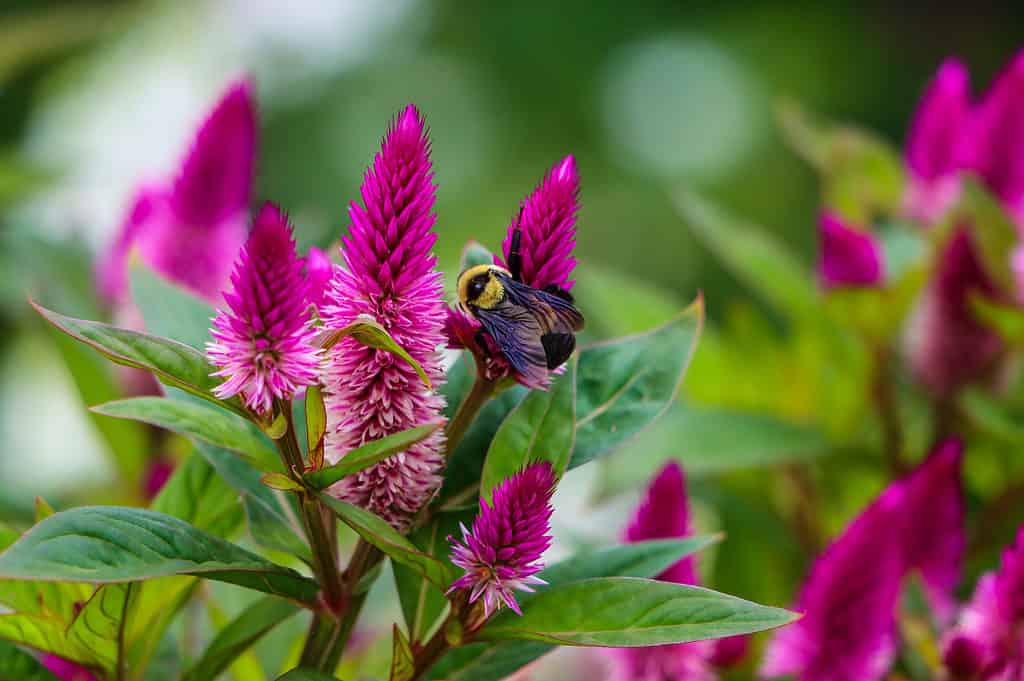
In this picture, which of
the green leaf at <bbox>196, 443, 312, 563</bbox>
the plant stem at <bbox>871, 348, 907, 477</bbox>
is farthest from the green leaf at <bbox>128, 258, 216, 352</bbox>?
the plant stem at <bbox>871, 348, 907, 477</bbox>

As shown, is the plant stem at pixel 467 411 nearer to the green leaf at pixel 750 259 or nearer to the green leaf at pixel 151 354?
the green leaf at pixel 151 354

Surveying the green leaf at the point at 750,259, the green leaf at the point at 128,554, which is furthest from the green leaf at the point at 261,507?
the green leaf at the point at 750,259

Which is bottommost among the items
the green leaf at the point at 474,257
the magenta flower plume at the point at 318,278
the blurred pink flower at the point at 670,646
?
the blurred pink flower at the point at 670,646

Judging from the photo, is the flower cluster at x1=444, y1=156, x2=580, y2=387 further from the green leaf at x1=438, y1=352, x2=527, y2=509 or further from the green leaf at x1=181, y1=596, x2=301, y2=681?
the green leaf at x1=181, y1=596, x2=301, y2=681

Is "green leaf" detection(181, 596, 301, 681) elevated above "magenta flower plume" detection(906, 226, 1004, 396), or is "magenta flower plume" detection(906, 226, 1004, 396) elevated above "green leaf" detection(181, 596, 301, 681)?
"magenta flower plume" detection(906, 226, 1004, 396)

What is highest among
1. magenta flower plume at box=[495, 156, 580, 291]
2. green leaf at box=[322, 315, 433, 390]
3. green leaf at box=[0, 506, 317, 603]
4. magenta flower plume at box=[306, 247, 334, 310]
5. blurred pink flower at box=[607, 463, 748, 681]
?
magenta flower plume at box=[495, 156, 580, 291]

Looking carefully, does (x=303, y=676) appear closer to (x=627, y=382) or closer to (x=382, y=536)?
(x=382, y=536)

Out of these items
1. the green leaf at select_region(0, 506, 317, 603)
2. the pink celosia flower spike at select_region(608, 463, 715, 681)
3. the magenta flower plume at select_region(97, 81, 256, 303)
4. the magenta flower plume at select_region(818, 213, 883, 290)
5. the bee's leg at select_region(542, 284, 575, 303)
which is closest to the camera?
the green leaf at select_region(0, 506, 317, 603)

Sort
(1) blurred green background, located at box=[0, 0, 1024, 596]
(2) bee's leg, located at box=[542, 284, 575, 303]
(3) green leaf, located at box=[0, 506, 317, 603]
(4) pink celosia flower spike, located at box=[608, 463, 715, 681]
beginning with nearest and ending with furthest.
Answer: (3) green leaf, located at box=[0, 506, 317, 603] < (2) bee's leg, located at box=[542, 284, 575, 303] < (4) pink celosia flower spike, located at box=[608, 463, 715, 681] < (1) blurred green background, located at box=[0, 0, 1024, 596]
